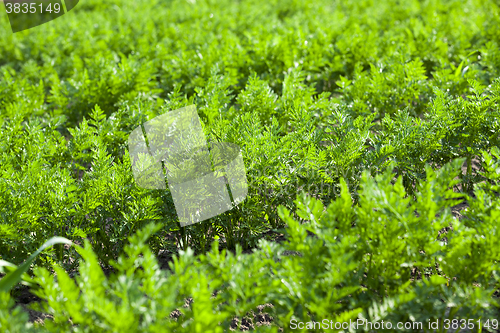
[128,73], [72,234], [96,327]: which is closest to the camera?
[96,327]

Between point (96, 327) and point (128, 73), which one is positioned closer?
point (96, 327)

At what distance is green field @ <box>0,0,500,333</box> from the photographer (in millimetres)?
1922

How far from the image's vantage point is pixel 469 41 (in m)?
5.38

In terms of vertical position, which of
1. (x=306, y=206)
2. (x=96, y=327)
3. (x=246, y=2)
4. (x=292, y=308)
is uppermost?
(x=246, y=2)

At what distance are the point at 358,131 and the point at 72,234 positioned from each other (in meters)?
1.99

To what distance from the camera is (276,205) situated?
2.99 meters

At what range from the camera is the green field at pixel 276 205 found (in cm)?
192

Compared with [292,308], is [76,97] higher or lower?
higher

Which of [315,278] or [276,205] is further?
[276,205]

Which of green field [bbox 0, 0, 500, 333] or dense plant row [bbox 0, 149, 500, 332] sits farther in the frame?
green field [bbox 0, 0, 500, 333]

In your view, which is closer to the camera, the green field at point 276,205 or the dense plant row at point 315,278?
the dense plant row at point 315,278

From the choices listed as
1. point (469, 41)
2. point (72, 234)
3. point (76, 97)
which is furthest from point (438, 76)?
point (76, 97)

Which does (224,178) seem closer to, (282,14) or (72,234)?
(72,234)

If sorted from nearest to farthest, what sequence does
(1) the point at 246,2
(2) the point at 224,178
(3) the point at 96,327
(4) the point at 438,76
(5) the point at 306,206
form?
(3) the point at 96,327 → (5) the point at 306,206 → (2) the point at 224,178 → (4) the point at 438,76 → (1) the point at 246,2
